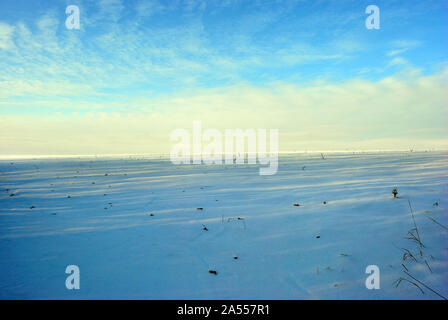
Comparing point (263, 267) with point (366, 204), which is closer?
point (263, 267)

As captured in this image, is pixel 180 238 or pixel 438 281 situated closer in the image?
pixel 438 281

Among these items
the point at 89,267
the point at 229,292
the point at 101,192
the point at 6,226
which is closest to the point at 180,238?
the point at 89,267

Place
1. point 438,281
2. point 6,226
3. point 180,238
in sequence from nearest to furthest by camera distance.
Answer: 1. point 438,281
2. point 180,238
3. point 6,226

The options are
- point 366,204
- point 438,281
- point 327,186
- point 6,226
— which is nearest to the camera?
point 438,281

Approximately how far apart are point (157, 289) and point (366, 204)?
15.3 ft

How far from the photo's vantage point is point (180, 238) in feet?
13.9

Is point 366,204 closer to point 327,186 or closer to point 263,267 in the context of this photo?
point 327,186

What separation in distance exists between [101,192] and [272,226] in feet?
20.5
